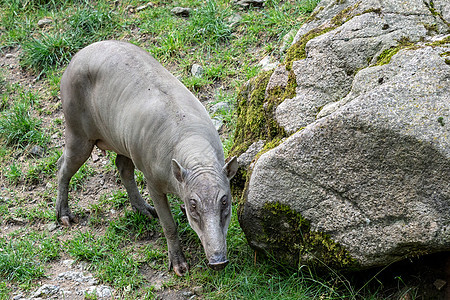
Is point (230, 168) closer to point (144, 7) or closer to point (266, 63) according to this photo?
point (266, 63)

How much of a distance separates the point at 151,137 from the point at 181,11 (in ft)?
12.9

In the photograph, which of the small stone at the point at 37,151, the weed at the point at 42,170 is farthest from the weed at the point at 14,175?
the small stone at the point at 37,151

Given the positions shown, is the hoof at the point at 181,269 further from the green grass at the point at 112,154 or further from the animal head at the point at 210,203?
the animal head at the point at 210,203

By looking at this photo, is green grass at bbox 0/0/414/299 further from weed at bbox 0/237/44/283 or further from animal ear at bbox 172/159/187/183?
animal ear at bbox 172/159/187/183

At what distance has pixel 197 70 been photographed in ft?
23.6

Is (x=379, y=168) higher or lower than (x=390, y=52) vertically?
lower

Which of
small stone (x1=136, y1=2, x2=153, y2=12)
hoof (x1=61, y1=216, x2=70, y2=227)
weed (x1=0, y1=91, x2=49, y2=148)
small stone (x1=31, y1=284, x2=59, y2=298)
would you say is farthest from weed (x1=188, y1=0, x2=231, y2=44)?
small stone (x1=31, y1=284, x2=59, y2=298)

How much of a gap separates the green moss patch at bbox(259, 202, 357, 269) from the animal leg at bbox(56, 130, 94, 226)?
232 centimetres

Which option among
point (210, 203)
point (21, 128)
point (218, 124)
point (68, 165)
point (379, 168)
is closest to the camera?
point (379, 168)

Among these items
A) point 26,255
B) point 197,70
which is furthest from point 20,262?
point 197,70

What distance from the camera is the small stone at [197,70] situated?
717 centimetres

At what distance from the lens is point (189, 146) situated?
177 inches

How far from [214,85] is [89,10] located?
288 centimetres

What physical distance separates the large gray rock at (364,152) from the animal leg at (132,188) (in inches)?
61.0
